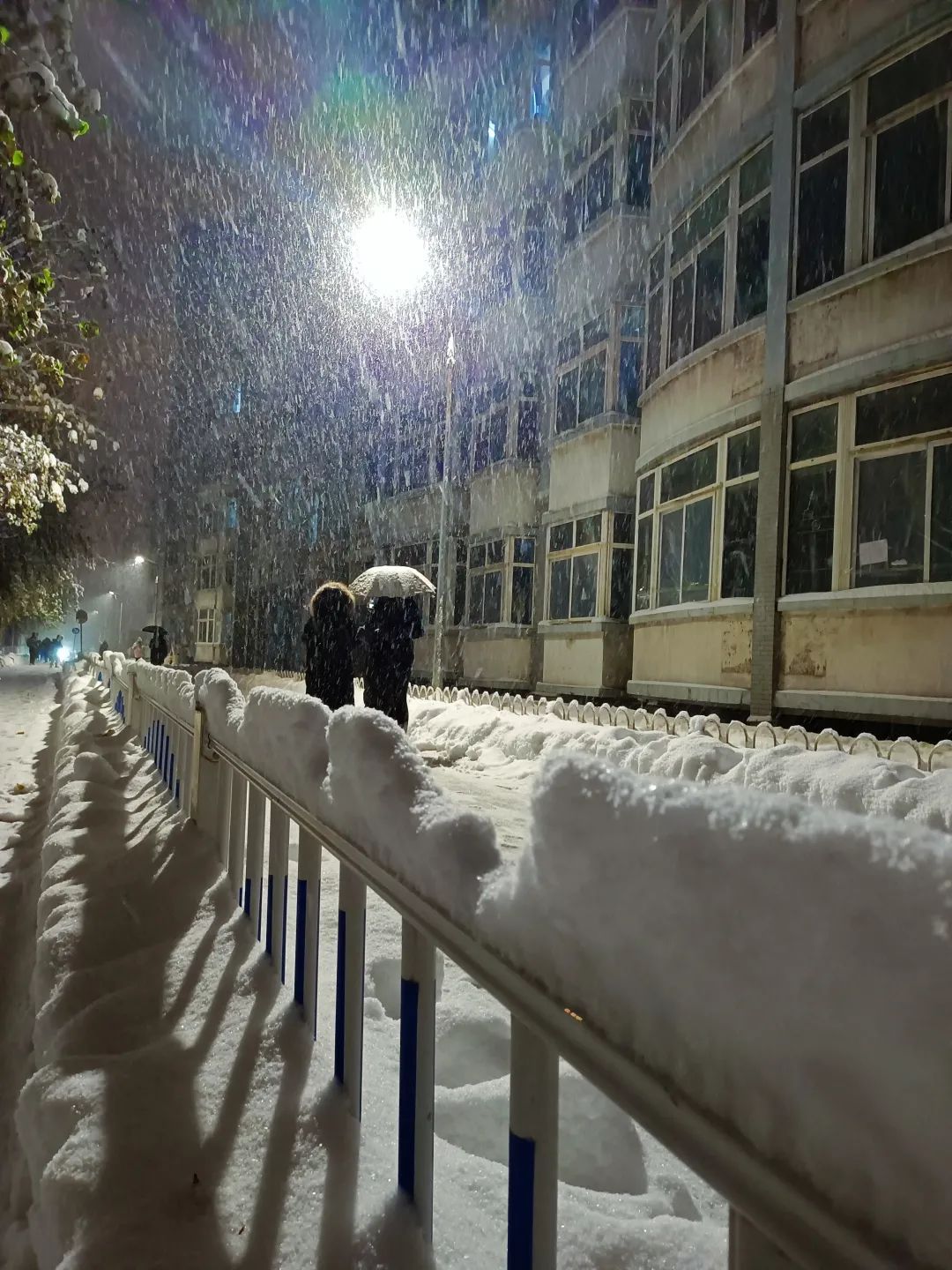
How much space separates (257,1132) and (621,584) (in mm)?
14476

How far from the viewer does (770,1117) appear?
73 centimetres

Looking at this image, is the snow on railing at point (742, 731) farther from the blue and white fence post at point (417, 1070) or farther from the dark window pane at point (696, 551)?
the blue and white fence post at point (417, 1070)

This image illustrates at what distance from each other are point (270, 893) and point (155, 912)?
0.92 meters

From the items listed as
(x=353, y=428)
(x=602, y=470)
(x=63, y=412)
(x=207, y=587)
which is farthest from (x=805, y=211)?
(x=207, y=587)

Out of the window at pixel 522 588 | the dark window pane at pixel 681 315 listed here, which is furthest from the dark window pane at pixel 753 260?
the window at pixel 522 588

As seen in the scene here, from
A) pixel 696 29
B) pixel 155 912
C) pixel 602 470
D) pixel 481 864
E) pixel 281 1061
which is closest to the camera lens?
pixel 481 864

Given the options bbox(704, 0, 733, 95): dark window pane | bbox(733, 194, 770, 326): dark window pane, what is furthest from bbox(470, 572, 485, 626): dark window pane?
bbox(704, 0, 733, 95): dark window pane

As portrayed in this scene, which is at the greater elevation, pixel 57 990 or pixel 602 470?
pixel 602 470

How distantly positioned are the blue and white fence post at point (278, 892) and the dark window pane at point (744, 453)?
978 cm

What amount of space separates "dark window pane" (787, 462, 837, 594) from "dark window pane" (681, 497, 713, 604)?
164cm

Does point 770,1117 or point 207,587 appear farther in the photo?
point 207,587

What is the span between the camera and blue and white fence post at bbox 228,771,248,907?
11.1 feet

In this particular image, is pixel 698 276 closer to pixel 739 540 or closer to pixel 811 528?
pixel 739 540

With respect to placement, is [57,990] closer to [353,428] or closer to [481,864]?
[481,864]
